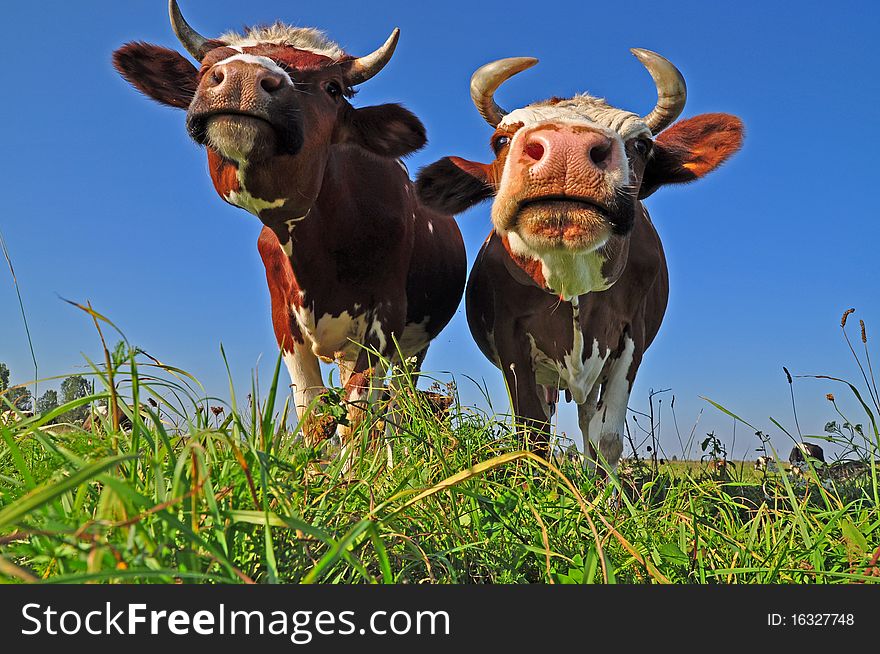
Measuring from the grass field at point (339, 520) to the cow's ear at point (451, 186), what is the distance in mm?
2853

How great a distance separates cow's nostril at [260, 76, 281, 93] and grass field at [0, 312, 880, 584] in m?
2.17

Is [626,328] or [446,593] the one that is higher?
[626,328]

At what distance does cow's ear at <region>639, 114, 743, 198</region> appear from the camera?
16.9 ft

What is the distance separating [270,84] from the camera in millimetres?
4398

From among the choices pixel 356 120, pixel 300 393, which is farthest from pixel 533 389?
pixel 356 120

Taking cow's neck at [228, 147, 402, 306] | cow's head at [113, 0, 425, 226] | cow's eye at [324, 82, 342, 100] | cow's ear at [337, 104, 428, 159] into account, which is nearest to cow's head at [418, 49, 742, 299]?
cow's ear at [337, 104, 428, 159]

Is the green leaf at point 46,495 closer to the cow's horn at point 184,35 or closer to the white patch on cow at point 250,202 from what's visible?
the white patch on cow at point 250,202

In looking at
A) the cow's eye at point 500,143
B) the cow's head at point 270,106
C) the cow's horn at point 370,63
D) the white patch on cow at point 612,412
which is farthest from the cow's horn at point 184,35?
the white patch on cow at point 612,412

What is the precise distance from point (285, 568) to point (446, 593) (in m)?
0.38

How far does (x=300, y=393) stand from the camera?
5895mm

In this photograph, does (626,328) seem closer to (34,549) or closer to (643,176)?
(643,176)

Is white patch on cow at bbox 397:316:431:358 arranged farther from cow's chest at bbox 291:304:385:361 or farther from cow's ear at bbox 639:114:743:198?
cow's ear at bbox 639:114:743:198

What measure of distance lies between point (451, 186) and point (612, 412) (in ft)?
6.63

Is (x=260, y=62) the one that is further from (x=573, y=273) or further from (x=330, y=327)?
(x=573, y=273)
